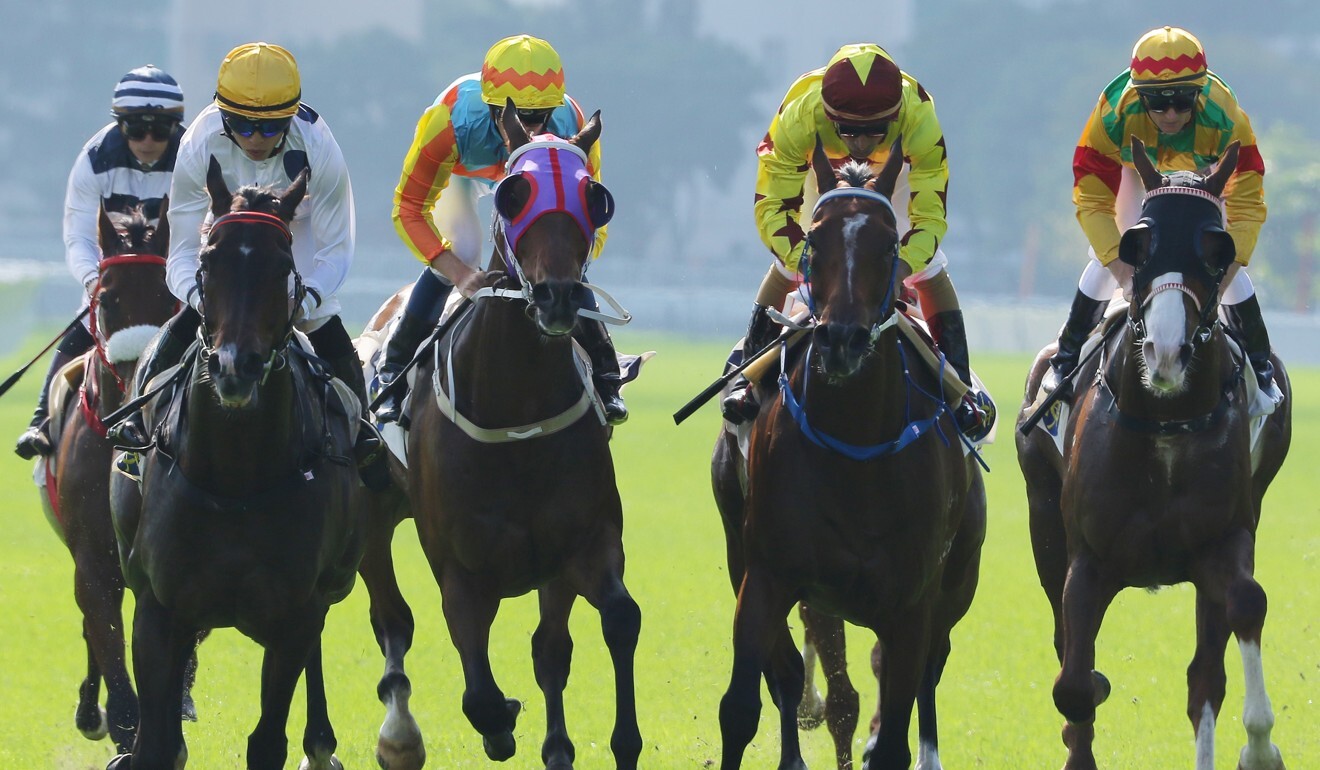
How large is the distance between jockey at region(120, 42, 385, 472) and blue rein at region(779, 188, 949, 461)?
1742 millimetres

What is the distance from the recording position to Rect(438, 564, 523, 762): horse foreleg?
23.2 feet

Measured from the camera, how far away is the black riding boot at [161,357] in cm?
705

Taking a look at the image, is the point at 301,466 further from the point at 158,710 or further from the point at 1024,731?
the point at 1024,731

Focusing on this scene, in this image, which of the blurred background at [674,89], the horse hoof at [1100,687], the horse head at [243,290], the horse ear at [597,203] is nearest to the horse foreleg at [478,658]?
the horse head at [243,290]

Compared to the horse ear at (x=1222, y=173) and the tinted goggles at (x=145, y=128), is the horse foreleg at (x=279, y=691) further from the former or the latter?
the horse ear at (x=1222, y=173)

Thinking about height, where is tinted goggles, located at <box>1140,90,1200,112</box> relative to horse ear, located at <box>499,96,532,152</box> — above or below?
above

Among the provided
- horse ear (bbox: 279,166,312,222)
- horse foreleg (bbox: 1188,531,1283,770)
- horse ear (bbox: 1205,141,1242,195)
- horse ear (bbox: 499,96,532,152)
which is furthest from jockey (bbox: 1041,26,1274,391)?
horse ear (bbox: 279,166,312,222)

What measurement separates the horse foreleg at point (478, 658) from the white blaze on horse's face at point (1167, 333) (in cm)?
251

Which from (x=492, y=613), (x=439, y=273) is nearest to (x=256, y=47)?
(x=439, y=273)

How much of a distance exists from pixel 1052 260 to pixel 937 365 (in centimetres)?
7045

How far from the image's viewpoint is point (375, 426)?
802cm

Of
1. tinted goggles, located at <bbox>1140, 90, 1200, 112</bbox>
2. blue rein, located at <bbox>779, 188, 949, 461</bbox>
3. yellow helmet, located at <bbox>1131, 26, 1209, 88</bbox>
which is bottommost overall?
blue rein, located at <bbox>779, 188, 949, 461</bbox>

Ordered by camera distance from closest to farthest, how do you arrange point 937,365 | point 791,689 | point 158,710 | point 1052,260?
point 158,710, point 937,365, point 791,689, point 1052,260

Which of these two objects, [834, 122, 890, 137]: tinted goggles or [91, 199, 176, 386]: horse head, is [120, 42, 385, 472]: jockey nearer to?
[91, 199, 176, 386]: horse head
